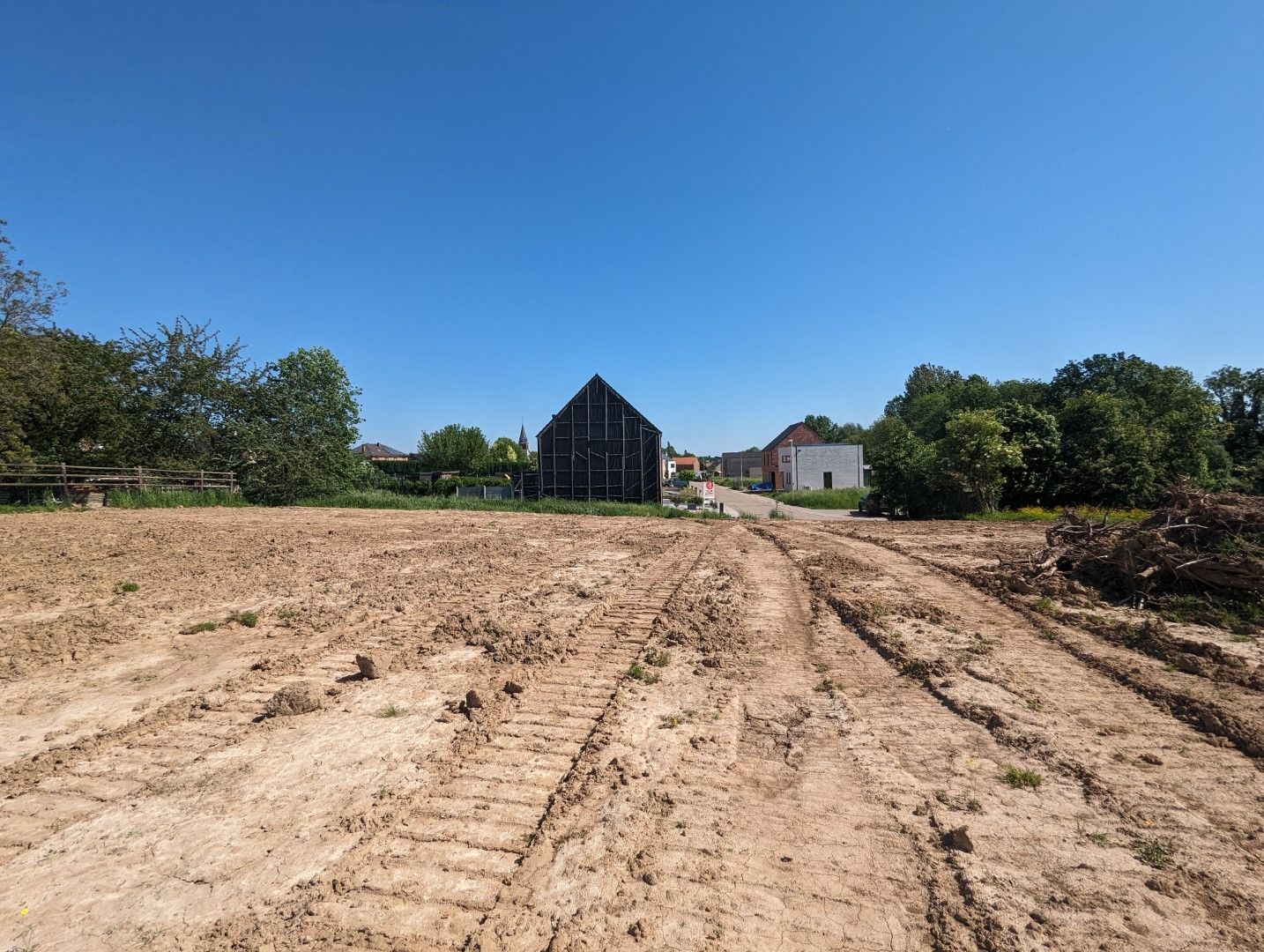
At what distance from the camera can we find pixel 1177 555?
8.36 meters

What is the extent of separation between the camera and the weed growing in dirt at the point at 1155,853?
9.30ft

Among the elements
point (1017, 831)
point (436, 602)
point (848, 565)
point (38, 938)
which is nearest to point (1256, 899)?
point (1017, 831)

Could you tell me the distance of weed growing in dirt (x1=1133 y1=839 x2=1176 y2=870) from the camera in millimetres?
2836

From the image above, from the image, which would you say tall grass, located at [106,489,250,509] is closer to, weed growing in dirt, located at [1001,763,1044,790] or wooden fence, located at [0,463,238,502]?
wooden fence, located at [0,463,238,502]

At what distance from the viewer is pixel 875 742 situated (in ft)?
13.6

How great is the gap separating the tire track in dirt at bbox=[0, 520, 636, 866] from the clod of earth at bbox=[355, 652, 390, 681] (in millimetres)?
190

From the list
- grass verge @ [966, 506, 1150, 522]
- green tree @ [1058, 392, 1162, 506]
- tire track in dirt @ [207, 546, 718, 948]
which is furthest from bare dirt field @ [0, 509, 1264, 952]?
green tree @ [1058, 392, 1162, 506]

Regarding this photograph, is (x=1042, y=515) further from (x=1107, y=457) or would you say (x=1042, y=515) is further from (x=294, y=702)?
(x=294, y=702)

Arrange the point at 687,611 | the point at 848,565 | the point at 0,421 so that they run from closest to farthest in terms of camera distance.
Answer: the point at 687,611
the point at 848,565
the point at 0,421

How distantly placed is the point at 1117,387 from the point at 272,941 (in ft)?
160

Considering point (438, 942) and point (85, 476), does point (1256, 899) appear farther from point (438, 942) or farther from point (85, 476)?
point (85, 476)

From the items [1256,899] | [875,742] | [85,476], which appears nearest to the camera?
[1256,899]

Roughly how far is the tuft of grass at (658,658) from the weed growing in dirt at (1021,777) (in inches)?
115

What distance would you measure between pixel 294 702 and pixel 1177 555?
1143 centimetres
